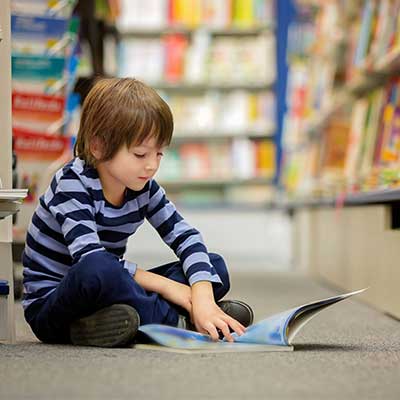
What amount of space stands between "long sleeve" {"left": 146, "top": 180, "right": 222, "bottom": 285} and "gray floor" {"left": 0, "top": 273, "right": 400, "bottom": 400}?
0.24 metres

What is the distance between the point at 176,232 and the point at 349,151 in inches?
76.2

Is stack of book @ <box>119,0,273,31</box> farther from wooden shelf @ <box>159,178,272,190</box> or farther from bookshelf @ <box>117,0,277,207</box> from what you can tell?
wooden shelf @ <box>159,178,272,190</box>

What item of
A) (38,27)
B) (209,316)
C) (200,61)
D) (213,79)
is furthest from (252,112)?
(209,316)

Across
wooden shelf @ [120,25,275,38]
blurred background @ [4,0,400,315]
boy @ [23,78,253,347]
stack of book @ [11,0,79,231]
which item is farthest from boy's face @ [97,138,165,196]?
wooden shelf @ [120,25,275,38]

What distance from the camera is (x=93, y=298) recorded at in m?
1.55

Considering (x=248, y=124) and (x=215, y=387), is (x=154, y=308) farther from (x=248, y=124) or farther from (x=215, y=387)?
(x=248, y=124)

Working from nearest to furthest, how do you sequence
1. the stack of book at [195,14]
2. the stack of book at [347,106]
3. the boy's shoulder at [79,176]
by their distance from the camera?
the boy's shoulder at [79,176], the stack of book at [347,106], the stack of book at [195,14]

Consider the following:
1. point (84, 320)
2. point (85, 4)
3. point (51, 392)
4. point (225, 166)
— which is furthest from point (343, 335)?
point (225, 166)

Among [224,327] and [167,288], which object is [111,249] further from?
[224,327]

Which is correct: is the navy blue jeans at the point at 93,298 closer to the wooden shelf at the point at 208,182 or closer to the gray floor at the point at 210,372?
the gray floor at the point at 210,372

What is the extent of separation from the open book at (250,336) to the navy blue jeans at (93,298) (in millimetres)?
60

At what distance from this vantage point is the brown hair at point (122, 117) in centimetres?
159

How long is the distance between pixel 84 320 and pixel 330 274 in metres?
2.12

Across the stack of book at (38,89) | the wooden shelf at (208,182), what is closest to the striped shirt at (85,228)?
the stack of book at (38,89)
